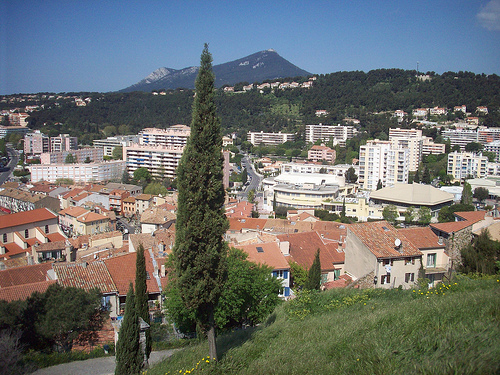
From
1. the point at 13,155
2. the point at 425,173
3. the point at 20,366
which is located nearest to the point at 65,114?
the point at 13,155

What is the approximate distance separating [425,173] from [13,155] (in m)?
60.9

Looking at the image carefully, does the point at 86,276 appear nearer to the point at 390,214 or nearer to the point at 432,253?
the point at 432,253

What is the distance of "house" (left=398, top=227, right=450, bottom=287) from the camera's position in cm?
1441

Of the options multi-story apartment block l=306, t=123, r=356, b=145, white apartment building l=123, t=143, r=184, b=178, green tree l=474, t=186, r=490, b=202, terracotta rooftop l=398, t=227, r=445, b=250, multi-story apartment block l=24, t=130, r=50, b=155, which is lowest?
green tree l=474, t=186, r=490, b=202

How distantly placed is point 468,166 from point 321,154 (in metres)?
21.6

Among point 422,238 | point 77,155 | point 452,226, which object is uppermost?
point 77,155

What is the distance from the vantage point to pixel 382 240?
13992 millimetres

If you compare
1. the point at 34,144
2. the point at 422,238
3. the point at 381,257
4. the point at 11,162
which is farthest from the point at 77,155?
the point at 381,257

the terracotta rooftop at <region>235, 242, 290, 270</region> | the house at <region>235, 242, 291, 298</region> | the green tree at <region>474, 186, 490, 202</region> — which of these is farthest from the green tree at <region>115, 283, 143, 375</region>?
the green tree at <region>474, 186, 490, 202</region>

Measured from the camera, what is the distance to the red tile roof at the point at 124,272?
12733 mm

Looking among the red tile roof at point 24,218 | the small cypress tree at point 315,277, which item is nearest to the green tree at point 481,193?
the small cypress tree at point 315,277

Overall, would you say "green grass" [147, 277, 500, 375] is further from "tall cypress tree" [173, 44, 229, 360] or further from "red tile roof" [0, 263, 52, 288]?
"red tile roof" [0, 263, 52, 288]

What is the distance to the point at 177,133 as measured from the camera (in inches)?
2734

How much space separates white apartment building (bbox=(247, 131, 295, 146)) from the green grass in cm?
7529
